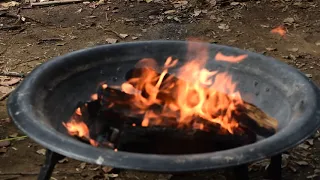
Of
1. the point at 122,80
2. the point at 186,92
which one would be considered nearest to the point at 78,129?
the point at 122,80

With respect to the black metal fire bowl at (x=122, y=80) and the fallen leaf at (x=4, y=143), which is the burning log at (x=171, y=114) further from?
the fallen leaf at (x=4, y=143)

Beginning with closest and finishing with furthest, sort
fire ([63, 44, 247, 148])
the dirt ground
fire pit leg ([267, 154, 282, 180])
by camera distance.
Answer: fire ([63, 44, 247, 148]) < fire pit leg ([267, 154, 282, 180]) < the dirt ground

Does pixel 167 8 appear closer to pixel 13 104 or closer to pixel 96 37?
pixel 96 37

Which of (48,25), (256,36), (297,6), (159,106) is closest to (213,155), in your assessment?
(159,106)

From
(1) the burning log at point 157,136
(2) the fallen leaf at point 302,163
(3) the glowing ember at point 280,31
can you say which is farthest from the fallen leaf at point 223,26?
(1) the burning log at point 157,136

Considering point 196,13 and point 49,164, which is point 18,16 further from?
point 49,164

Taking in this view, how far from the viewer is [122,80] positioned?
303cm

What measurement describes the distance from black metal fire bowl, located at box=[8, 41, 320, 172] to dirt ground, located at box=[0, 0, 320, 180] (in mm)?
1662

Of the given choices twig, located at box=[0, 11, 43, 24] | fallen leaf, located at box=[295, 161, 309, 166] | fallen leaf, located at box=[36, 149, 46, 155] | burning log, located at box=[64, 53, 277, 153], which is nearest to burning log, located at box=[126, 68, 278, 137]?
burning log, located at box=[64, 53, 277, 153]

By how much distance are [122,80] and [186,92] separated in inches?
15.8

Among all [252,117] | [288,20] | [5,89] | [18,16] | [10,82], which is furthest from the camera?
[18,16]

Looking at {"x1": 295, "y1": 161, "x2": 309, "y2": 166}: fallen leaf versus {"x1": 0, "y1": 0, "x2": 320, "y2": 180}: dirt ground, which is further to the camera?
{"x1": 0, "y1": 0, "x2": 320, "y2": 180}: dirt ground

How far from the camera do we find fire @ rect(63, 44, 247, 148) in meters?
2.86

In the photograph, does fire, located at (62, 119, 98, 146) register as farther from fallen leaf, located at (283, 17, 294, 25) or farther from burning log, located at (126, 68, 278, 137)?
fallen leaf, located at (283, 17, 294, 25)
